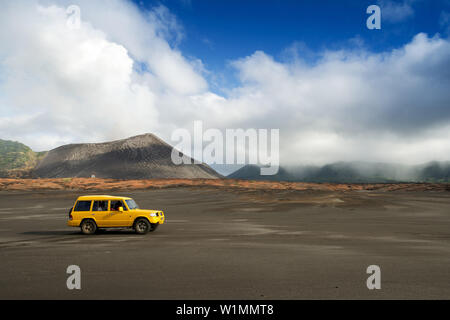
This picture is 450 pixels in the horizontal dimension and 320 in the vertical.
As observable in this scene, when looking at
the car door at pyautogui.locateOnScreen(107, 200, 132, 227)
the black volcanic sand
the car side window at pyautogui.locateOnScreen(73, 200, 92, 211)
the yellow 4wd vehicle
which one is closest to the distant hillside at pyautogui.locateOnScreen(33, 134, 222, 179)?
the car side window at pyautogui.locateOnScreen(73, 200, 92, 211)

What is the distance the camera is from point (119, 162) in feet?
537

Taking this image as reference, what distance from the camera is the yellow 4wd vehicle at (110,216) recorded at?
18172 millimetres

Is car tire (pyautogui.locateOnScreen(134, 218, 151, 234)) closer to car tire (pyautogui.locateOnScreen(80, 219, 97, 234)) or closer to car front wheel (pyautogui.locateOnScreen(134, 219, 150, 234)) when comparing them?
car front wheel (pyautogui.locateOnScreen(134, 219, 150, 234))

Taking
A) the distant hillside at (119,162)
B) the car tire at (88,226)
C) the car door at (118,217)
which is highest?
the distant hillside at (119,162)

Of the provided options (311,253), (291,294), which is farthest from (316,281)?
(311,253)

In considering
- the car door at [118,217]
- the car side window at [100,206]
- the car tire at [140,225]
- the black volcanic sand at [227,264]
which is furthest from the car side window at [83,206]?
the car tire at [140,225]

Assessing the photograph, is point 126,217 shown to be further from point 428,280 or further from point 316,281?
point 428,280

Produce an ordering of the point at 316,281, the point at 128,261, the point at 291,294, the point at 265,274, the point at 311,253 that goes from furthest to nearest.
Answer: the point at 311,253
the point at 128,261
the point at 265,274
the point at 316,281
the point at 291,294

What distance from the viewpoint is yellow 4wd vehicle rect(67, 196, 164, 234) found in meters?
18.2

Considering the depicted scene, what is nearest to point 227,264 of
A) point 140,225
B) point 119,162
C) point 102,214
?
point 140,225

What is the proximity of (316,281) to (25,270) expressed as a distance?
26.0ft

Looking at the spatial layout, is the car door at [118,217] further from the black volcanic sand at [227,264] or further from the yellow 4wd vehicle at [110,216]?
the black volcanic sand at [227,264]

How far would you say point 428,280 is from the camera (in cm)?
835

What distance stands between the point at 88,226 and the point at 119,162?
152 m
